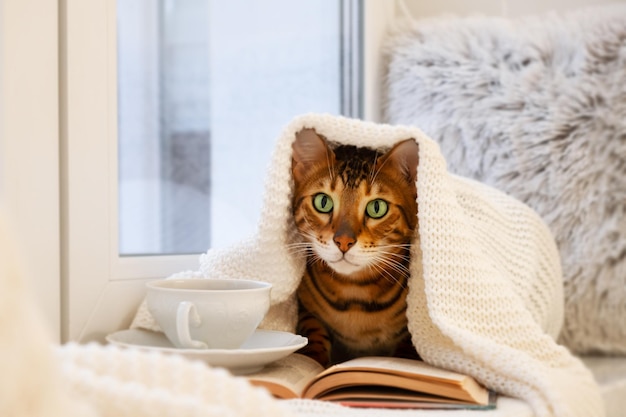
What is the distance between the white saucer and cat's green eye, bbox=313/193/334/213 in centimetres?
17

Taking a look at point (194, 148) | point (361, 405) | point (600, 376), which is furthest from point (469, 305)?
point (194, 148)

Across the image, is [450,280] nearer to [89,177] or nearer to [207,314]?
[207,314]

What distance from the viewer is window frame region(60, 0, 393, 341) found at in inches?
35.7

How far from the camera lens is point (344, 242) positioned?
3.00ft

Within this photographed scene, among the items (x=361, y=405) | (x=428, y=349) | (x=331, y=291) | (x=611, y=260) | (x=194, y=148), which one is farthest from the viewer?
(x=194, y=148)

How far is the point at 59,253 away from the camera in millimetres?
914

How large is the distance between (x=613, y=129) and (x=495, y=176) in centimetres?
21

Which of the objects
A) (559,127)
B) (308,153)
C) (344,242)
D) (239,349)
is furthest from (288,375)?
(559,127)

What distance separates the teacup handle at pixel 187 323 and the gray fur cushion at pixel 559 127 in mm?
745

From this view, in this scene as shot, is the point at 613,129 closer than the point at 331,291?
No

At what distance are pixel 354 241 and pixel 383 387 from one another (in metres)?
0.19

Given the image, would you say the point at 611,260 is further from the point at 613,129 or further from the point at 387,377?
the point at 387,377

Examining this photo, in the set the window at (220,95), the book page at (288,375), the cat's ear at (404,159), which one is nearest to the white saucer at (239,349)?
the book page at (288,375)

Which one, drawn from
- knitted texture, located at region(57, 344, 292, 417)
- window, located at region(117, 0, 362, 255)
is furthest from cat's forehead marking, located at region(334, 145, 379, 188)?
knitted texture, located at region(57, 344, 292, 417)
